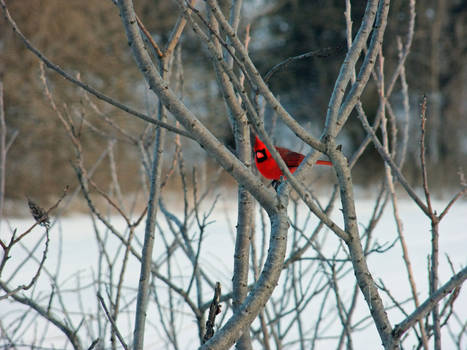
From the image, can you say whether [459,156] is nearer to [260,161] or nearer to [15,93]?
[15,93]

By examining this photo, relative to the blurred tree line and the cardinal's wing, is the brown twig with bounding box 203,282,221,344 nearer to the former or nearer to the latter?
the cardinal's wing

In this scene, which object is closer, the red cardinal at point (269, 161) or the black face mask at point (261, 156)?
the red cardinal at point (269, 161)

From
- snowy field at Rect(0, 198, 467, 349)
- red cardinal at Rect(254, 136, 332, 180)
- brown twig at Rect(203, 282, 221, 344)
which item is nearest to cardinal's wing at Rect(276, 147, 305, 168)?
red cardinal at Rect(254, 136, 332, 180)

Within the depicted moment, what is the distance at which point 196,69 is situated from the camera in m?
9.96

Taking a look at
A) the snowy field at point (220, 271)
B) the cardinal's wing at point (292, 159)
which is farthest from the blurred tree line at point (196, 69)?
the cardinal's wing at point (292, 159)

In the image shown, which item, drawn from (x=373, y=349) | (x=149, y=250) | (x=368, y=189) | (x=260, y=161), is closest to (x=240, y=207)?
(x=149, y=250)

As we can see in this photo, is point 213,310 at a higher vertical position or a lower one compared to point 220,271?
lower

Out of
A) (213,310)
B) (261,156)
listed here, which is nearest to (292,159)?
(261,156)

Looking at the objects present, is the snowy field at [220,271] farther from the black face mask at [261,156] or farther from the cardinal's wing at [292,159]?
the cardinal's wing at [292,159]

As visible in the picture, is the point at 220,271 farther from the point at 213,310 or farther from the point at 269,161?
the point at 213,310

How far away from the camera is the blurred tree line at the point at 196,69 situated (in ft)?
24.3

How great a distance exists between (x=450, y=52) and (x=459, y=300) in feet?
27.4

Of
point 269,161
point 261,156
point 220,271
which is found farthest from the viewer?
point 220,271

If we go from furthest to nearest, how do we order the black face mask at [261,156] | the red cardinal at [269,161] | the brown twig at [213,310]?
the black face mask at [261,156], the red cardinal at [269,161], the brown twig at [213,310]
